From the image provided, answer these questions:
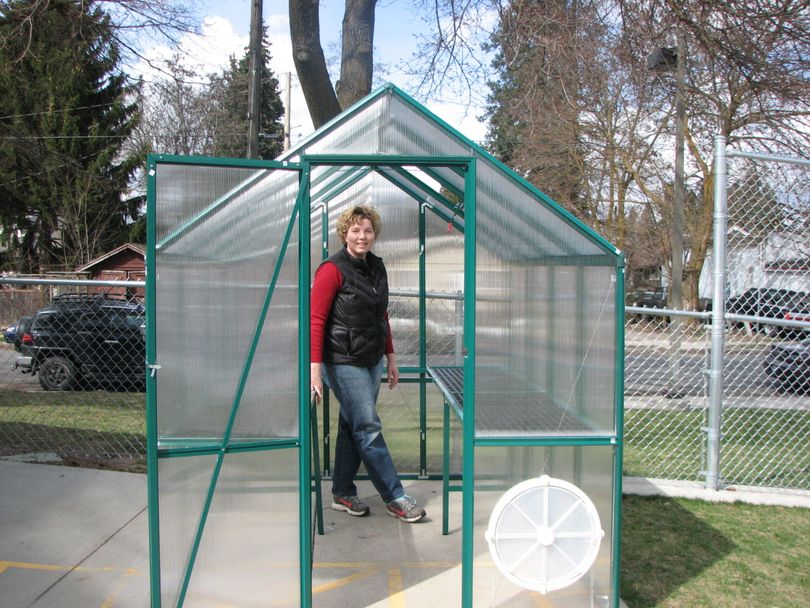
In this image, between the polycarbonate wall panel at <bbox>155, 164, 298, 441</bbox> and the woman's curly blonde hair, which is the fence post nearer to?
the woman's curly blonde hair

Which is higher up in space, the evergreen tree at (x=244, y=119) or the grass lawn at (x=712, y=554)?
the evergreen tree at (x=244, y=119)

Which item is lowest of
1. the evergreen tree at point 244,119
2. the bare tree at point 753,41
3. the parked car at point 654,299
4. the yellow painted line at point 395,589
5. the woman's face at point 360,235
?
the yellow painted line at point 395,589

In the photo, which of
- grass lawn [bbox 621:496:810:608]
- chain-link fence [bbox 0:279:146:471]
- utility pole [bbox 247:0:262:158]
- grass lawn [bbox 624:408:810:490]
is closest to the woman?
grass lawn [bbox 621:496:810:608]

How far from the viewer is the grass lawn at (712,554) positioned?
3619 millimetres

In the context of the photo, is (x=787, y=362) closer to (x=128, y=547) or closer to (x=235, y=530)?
(x=235, y=530)

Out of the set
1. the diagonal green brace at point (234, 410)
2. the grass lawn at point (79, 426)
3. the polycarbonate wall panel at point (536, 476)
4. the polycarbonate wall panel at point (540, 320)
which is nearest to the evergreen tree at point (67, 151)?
the grass lawn at point (79, 426)

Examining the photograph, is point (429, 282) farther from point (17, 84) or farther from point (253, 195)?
point (17, 84)

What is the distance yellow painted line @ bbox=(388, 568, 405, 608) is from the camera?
3508 mm

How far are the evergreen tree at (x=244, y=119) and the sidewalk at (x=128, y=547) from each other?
1711cm

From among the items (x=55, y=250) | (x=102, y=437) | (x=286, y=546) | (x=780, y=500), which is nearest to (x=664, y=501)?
(x=780, y=500)

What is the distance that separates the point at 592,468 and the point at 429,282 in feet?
8.72

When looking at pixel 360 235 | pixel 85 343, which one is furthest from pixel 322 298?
pixel 85 343

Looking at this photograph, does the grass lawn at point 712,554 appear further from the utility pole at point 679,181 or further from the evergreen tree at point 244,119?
the evergreen tree at point 244,119

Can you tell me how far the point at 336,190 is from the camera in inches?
200
